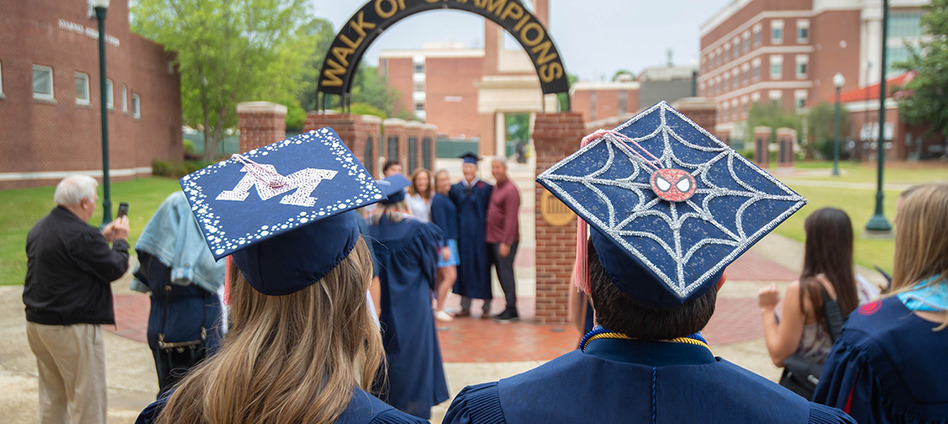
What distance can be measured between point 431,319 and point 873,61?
6679 centimetres

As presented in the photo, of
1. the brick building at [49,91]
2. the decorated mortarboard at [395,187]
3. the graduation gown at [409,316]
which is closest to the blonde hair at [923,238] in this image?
the graduation gown at [409,316]

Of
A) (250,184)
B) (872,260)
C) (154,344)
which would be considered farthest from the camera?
(872,260)

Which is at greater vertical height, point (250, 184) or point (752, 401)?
point (250, 184)

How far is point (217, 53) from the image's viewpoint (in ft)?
73.8

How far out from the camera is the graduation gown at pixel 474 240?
8562mm

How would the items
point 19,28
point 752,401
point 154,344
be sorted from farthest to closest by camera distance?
point 19,28 → point 154,344 → point 752,401

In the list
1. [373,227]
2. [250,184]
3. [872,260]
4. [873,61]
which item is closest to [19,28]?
[373,227]

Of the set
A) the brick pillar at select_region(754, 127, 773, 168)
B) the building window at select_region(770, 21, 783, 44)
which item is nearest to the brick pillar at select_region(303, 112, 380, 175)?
Result: the brick pillar at select_region(754, 127, 773, 168)

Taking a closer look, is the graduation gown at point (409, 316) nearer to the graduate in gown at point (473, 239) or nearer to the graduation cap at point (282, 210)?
the graduation cap at point (282, 210)

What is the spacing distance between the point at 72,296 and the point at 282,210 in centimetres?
324

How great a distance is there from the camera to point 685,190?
1.44m

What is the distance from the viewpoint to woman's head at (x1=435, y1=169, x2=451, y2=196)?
27.9ft

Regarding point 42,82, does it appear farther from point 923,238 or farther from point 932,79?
point 932,79

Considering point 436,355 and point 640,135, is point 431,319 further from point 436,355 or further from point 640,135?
point 640,135
